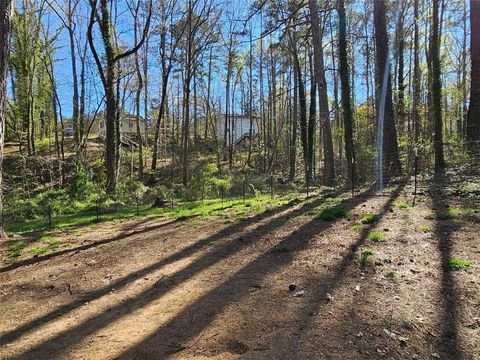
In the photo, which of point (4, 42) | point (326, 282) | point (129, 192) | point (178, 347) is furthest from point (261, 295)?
point (129, 192)

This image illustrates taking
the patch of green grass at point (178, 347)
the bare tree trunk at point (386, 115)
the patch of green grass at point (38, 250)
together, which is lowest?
the patch of green grass at point (178, 347)

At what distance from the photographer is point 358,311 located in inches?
131

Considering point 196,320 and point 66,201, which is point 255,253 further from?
point 66,201

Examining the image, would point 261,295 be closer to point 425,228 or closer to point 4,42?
point 425,228

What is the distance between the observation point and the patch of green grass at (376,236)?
5.09 metres

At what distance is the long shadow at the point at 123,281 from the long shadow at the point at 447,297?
123 inches

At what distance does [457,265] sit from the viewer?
158 inches

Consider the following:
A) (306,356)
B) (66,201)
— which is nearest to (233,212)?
(306,356)

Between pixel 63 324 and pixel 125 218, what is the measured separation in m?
6.41

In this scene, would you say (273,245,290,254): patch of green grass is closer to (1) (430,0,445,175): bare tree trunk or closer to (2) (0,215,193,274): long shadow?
(2) (0,215,193,274): long shadow

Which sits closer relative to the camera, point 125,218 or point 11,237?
point 11,237

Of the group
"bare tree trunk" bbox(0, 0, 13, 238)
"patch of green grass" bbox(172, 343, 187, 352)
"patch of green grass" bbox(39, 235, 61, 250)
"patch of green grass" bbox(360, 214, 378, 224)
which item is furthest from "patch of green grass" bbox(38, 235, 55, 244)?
"patch of green grass" bbox(360, 214, 378, 224)

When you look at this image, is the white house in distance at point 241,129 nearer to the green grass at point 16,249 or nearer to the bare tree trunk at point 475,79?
the bare tree trunk at point 475,79

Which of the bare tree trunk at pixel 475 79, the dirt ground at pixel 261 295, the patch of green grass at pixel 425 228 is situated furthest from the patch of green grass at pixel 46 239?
the bare tree trunk at pixel 475 79
